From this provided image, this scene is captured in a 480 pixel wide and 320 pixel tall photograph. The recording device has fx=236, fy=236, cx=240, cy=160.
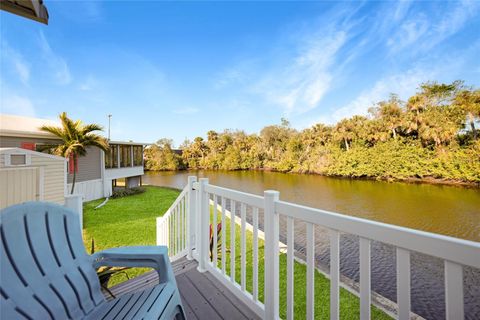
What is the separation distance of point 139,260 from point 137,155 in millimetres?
15353

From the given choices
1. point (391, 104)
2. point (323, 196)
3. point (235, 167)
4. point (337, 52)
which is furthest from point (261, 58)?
point (235, 167)

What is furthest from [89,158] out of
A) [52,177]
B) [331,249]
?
[331,249]

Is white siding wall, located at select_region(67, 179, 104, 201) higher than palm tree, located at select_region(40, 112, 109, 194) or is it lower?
lower

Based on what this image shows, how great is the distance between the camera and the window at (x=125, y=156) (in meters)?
14.0

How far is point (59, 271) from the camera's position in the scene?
4.10 ft

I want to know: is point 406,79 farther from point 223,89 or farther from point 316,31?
point 223,89

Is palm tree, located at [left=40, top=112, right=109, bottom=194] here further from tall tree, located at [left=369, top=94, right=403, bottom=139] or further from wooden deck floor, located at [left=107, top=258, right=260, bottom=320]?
tall tree, located at [left=369, top=94, right=403, bottom=139]

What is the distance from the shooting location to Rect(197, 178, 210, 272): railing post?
2523 mm

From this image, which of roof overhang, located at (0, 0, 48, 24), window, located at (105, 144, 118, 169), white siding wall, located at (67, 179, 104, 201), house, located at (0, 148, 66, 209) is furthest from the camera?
window, located at (105, 144, 118, 169)

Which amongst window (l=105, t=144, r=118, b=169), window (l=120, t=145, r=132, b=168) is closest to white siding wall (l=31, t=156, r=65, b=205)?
window (l=105, t=144, r=118, b=169)

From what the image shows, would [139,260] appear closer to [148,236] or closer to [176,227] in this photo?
[176,227]

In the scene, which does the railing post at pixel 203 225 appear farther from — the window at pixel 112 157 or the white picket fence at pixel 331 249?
the window at pixel 112 157

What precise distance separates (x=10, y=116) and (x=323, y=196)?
16.3m

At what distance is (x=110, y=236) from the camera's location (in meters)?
6.72
